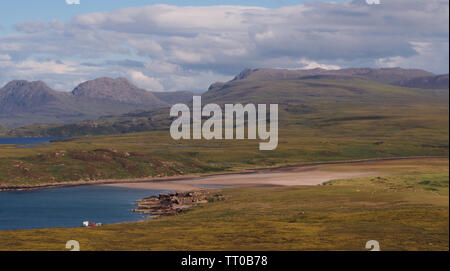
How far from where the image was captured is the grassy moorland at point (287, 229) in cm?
7975

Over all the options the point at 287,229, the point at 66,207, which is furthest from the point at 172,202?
the point at 287,229

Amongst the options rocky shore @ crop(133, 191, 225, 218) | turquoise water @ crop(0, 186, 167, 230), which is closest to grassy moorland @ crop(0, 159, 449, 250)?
rocky shore @ crop(133, 191, 225, 218)

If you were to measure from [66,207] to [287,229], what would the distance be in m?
87.0

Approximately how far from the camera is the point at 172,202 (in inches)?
6407

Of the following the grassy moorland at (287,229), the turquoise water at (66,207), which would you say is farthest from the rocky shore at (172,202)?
the grassy moorland at (287,229)

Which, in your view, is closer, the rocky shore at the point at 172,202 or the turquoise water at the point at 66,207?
the turquoise water at the point at 66,207

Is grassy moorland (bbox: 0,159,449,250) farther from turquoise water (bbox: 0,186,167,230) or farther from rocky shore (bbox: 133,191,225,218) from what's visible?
turquoise water (bbox: 0,186,167,230)

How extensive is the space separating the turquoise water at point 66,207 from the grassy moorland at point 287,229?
2428 centimetres

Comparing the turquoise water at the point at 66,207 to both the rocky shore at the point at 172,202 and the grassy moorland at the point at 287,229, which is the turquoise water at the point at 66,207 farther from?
the grassy moorland at the point at 287,229
